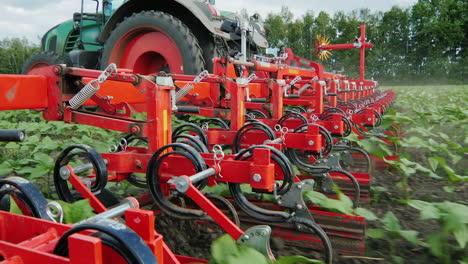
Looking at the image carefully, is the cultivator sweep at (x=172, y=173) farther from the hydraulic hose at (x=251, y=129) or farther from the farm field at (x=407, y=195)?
the farm field at (x=407, y=195)

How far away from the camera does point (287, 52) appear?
→ 9.00 m

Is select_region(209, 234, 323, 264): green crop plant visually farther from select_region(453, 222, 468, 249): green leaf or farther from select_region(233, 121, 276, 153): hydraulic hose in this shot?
select_region(233, 121, 276, 153): hydraulic hose

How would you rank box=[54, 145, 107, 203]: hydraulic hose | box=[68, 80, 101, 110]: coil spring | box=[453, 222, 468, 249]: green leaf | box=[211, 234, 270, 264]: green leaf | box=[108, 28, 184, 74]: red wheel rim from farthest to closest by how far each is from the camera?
box=[108, 28, 184, 74]: red wheel rim, box=[68, 80, 101, 110]: coil spring, box=[54, 145, 107, 203]: hydraulic hose, box=[453, 222, 468, 249]: green leaf, box=[211, 234, 270, 264]: green leaf

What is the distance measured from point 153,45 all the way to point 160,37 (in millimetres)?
143

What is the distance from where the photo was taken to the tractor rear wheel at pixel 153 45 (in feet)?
13.9

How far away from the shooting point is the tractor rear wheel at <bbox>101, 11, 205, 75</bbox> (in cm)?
425

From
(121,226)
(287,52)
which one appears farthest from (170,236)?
(287,52)

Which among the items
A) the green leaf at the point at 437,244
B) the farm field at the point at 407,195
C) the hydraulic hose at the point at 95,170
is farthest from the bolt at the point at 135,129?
the green leaf at the point at 437,244

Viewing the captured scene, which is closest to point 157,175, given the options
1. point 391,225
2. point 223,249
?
point 223,249

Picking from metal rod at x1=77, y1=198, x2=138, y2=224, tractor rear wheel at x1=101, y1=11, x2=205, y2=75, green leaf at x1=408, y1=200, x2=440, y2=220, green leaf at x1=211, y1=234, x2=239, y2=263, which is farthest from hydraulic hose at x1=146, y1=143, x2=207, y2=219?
tractor rear wheel at x1=101, y1=11, x2=205, y2=75

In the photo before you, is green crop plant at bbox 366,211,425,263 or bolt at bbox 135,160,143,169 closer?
green crop plant at bbox 366,211,425,263

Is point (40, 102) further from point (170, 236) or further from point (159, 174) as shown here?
point (170, 236)

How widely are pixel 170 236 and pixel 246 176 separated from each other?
2.05 ft

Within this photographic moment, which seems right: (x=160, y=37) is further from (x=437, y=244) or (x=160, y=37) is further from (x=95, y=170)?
(x=437, y=244)
